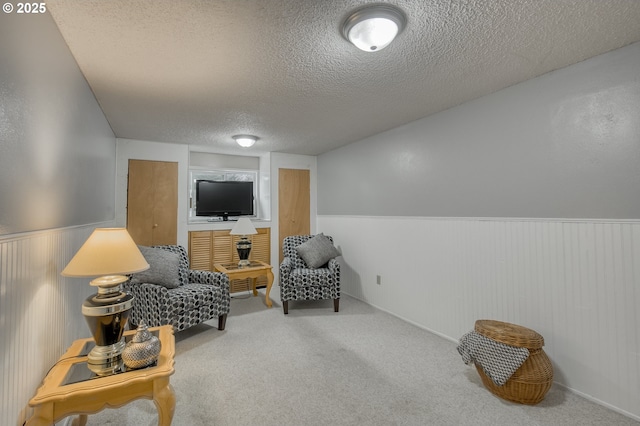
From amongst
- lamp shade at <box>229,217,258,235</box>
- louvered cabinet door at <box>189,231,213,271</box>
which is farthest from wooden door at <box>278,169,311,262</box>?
louvered cabinet door at <box>189,231,213,271</box>

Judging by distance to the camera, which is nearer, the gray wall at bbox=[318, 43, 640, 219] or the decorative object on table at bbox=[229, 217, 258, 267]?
the gray wall at bbox=[318, 43, 640, 219]

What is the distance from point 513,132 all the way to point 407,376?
83.1 inches

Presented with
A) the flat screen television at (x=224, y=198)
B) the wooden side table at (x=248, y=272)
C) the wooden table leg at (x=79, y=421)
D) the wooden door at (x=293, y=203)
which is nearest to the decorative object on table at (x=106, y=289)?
the wooden table leg at (x=79, y=421)

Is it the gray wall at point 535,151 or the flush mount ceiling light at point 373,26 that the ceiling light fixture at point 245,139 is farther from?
the flush mount ceiling light at point 373,26

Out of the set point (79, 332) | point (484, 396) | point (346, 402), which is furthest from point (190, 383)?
point (484, 396)

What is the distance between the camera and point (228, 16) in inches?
59.0

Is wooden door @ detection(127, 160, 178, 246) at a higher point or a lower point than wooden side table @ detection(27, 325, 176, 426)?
higher

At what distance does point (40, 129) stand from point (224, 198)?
129 inches

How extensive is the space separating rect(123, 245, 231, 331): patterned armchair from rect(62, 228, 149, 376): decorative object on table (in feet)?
3.64

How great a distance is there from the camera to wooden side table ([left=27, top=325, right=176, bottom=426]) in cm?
123

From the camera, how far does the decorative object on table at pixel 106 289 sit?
141cm

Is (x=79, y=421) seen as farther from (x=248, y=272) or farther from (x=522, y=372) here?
(x=522, y=372)

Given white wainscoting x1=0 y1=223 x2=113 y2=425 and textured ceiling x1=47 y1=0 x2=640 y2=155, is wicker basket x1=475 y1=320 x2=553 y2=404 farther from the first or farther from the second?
white wainscoting x1=0 y1=223 x2=113 y2=425

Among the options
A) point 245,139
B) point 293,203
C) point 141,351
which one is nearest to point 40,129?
point 141,351
